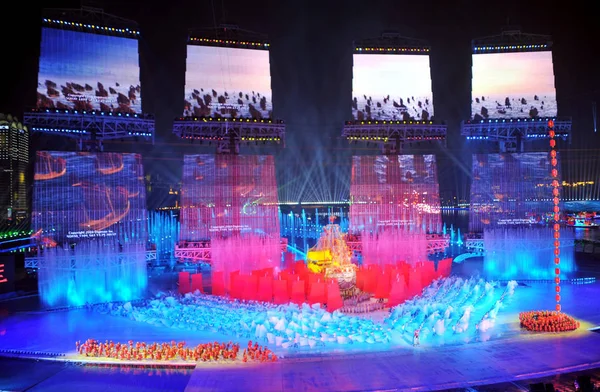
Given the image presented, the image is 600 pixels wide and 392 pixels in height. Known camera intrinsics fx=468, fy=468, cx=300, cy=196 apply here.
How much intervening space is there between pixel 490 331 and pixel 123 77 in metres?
17.9

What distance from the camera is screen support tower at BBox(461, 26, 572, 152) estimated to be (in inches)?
922

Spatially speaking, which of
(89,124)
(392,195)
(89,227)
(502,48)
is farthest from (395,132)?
(89,227)

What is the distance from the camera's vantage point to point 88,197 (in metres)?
19.9

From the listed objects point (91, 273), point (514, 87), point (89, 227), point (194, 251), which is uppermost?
point (514, 87)

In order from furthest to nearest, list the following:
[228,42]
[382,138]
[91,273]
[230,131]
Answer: [382,138]
[228,42]
[230,131]
[91,273]

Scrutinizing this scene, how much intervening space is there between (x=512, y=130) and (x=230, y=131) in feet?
46.7

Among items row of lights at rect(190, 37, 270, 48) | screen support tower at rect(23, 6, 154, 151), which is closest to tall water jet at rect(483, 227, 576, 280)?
row of lights at rect(190, 37, 270, 48)

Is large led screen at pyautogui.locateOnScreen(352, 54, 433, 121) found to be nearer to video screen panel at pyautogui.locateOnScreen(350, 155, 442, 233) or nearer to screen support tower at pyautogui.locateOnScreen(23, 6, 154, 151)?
video screen panel at pyautogui.locateOnScreen(350, 155, 442, 233)

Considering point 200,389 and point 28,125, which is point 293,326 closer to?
point 200,389

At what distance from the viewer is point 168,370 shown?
417 inches

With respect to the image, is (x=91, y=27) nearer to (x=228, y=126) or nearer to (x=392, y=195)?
(x=228, y=126)

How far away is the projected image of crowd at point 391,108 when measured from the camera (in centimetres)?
2438

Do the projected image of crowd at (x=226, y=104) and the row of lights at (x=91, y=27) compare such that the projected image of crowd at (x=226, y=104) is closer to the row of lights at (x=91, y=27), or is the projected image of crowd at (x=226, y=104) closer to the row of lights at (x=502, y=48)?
the row of lights at (x=91, y=27)

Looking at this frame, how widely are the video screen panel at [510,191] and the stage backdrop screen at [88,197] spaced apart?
1611 centimetres
